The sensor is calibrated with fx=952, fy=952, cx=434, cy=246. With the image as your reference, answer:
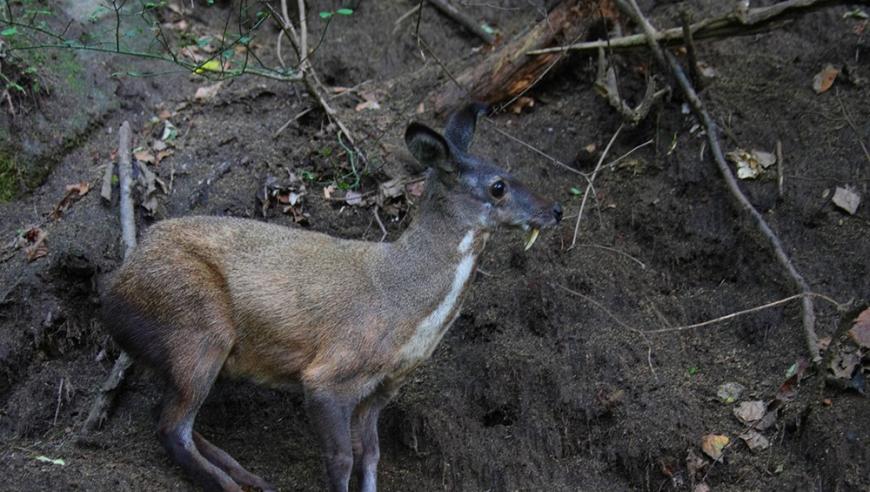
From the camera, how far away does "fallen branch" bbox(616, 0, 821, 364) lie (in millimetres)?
6641

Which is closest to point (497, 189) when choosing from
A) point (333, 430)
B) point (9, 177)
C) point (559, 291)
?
point (559, 291)

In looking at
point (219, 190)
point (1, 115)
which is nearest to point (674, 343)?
point (219, 190)

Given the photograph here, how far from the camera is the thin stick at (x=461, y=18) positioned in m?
10.2

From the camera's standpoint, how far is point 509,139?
8875mm

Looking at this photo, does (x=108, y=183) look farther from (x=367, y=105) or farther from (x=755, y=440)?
(x=755, y=440)

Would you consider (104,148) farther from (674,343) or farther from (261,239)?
(674,343)

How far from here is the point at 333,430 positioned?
6.18 m

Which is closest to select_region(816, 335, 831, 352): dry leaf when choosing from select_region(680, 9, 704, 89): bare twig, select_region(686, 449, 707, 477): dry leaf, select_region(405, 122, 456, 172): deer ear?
select_region(686, 449, 707, 477): dry leaf

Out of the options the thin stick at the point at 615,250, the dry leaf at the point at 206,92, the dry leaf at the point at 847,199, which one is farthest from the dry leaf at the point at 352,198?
the dry leaf at the point at 847,199

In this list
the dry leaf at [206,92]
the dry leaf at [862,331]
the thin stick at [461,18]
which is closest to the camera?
the dry leaf at [862,331]

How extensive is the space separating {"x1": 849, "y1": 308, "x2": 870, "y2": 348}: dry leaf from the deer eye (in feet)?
8.31

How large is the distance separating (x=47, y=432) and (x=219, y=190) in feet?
8.26

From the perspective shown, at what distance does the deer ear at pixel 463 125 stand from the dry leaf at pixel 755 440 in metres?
2.78

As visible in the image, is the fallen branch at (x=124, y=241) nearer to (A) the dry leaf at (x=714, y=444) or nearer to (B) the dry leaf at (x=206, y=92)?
(B) the dry leaf at (x=206, y=92)
